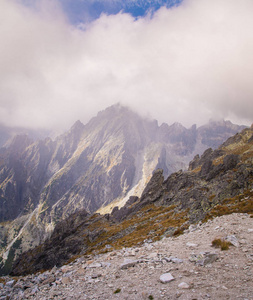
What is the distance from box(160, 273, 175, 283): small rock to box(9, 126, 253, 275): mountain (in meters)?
13.6

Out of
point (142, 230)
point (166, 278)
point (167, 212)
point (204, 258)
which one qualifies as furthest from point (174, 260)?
point (167, 212)

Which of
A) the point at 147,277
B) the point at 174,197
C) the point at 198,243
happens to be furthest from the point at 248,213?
the point at 174,197

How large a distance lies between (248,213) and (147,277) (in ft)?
62.9

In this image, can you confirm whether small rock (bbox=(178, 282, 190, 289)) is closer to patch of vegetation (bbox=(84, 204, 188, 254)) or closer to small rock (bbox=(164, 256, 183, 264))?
small rock (bbox=(164, 256, 183, 264))

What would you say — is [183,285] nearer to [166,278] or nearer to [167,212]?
[166,278]

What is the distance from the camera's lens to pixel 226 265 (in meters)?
11.4

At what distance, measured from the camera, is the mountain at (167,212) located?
30.5 m

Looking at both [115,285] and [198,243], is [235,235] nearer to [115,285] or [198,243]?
[198,243]

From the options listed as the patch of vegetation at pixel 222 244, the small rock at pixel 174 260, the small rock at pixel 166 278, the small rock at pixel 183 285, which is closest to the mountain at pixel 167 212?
the patch of vegetation at pixel 222 244

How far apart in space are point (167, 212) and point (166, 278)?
156ft

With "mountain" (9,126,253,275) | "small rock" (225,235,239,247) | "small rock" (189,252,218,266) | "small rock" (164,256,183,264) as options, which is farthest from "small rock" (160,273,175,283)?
"mountain" (9,126,253,275)

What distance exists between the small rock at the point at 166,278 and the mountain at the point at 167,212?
44.7 ft

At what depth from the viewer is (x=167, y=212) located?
2183 inches

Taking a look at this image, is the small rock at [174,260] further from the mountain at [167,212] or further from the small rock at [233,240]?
the mountain at [167,212]
